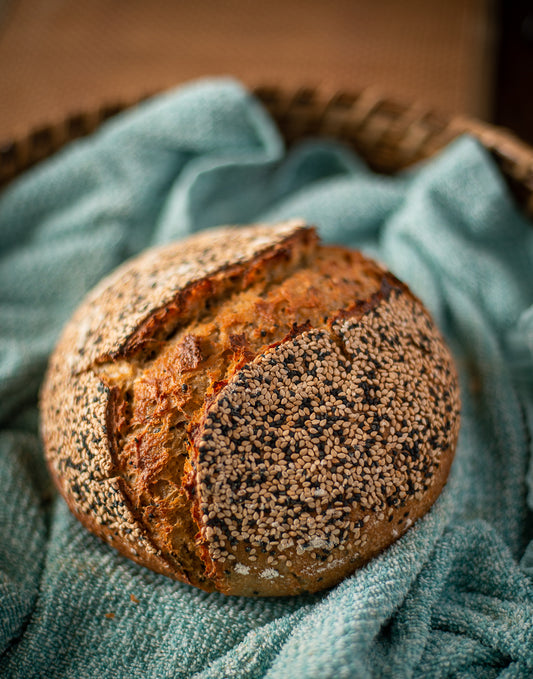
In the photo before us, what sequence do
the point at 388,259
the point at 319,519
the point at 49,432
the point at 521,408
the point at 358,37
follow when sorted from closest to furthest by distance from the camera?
the point at 319,519, the point at 49,432, the point at 521,408, the point at 388,259, the point at 358,37

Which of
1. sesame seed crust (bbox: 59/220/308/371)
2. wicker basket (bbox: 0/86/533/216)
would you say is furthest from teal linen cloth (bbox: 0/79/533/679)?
sesame seed crust (bbox: 59/220/308/371)

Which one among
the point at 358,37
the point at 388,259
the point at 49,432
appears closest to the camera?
the point at 49,432

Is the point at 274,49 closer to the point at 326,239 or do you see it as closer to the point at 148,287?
the point at 326,239

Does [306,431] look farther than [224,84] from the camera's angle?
No

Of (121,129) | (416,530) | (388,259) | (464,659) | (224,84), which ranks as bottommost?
(464,659)

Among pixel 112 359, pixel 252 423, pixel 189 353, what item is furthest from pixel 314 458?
pixel 112 359

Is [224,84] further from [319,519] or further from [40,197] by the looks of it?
[319,519]

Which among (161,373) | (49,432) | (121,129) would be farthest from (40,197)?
(161,373)
